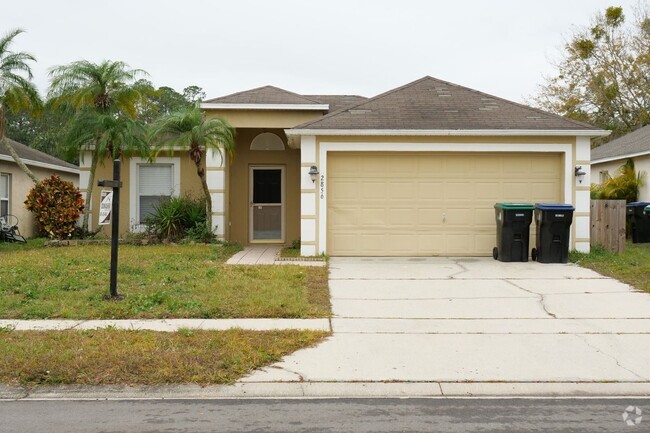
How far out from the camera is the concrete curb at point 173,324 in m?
7.73

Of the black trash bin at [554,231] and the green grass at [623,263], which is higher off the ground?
the black trash bin at [554,231]

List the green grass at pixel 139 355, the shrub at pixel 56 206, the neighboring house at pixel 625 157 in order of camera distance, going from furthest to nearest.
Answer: the neighboring house at pixel 625 157
the shrub at pixel 56 206
the green grass at pixel 139 355

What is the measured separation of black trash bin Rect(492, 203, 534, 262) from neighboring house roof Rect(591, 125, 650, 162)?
29.5 ft

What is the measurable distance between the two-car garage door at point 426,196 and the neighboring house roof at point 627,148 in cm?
802

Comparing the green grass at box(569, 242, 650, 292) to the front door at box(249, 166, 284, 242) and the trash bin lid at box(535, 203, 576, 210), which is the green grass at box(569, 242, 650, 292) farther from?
the front door at box(249, 166, 284, 242)

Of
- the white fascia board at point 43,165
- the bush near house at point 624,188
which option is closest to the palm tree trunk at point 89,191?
the white fascia board at point 43,165

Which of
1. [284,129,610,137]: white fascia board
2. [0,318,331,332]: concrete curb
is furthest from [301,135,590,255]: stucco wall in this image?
[0,318,331,332]: concrete curb

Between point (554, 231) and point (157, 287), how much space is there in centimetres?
852

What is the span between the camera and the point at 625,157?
21.3 meters

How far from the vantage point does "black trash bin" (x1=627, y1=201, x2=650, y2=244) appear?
58.0 feet

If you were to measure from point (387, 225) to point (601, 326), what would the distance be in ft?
22.6

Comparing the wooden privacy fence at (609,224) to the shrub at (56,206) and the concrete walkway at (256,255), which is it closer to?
the concrete walkway at (256,255)

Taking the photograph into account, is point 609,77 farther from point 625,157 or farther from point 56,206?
point 56,206

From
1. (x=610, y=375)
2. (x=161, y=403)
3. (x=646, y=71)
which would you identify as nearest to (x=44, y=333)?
(x=161, y=403)
